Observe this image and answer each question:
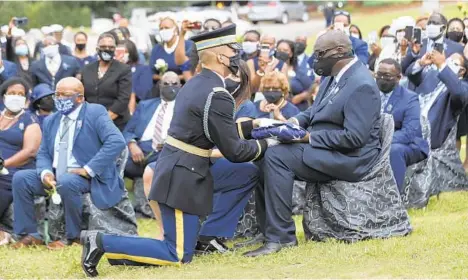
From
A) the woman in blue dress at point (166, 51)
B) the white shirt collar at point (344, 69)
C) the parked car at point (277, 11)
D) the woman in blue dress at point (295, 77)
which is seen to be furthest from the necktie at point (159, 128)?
the parked car at point (277, 11)

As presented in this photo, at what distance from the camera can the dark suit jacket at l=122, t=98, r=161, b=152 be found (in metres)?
11.7

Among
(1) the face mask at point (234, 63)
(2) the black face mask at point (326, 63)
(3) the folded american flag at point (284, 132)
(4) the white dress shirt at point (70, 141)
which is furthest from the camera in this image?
(4) the white dress shirt at point (70, 141)

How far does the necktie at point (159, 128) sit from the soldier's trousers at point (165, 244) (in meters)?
3.60

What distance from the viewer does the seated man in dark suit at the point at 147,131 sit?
452 inches

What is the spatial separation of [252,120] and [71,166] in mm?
2447

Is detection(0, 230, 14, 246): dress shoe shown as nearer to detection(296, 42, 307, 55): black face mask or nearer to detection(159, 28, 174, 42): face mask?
detection(159, 28, 174, 42): face mask

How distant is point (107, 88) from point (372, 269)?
609cm

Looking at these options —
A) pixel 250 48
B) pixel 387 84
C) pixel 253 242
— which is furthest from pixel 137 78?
pixel 253 242

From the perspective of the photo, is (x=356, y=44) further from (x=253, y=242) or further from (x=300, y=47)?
(x=253, y=242)

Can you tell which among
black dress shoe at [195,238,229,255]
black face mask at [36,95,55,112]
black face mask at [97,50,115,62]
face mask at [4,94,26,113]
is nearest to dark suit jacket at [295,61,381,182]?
black dress shoe at [195,238,229,255]

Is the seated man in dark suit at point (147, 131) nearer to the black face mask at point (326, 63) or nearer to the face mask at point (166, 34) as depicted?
the face mask at point (166, 34)

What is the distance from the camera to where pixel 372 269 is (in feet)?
23.6

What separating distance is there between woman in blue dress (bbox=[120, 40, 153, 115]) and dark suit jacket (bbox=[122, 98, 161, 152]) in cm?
123

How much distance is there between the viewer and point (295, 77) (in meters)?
13.7
